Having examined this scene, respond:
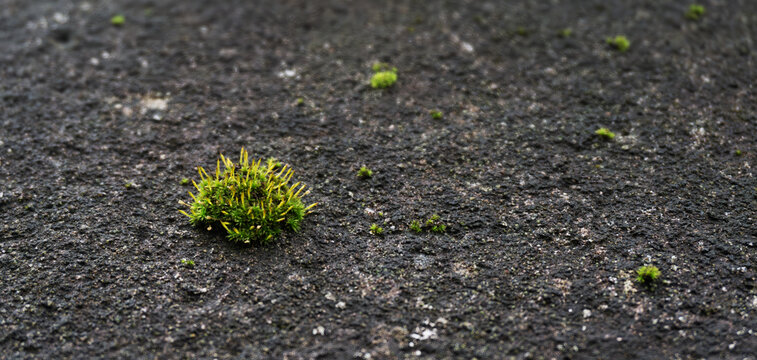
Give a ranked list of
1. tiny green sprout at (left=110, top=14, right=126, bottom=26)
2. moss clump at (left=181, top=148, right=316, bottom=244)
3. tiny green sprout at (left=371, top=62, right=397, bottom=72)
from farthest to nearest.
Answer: tiny green sprout at (left=110, top=14, right=126, bottom=26)
tiny green sprout at (left=371, top=62, right=397, bottom=72)
moss clump at (left=181, top=148, right=316, bottom=244)

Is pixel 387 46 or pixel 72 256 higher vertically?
pixel 387 46

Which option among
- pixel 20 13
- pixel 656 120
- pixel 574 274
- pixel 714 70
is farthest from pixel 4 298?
pixel 714 70

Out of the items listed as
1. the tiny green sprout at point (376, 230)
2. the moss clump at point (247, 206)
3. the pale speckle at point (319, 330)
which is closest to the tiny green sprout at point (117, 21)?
the moss clump at point (247, 206)

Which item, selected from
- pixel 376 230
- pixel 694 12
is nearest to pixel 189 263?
pixel 376 230

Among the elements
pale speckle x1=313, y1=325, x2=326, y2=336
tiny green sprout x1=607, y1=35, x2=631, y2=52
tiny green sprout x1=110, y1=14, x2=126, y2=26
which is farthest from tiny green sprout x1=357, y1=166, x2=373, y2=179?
tiny green sprout x1=110, y1=14, x2=126, y2=26

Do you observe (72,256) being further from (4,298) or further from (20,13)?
(20,13)

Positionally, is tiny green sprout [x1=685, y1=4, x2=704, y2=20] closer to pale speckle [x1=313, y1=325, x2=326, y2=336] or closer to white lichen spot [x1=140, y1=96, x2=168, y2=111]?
pale speckle [x1=313, y1=325, x2=326, y2=336]
